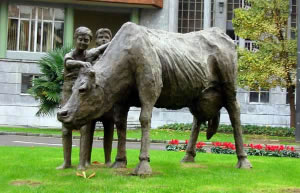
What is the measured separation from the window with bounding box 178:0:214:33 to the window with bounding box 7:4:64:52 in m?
8.99

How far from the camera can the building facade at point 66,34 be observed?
112 ft

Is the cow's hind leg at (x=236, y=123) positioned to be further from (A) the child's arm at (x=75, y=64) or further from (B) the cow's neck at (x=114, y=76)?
(A) the child's arm at (x=75, y=64)

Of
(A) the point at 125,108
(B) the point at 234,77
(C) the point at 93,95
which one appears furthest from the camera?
(B) the point at 234,77

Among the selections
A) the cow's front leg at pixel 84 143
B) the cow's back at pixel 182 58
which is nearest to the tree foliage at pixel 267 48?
the cow's back at pixel 182 58

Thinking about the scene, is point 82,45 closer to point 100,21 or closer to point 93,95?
point 93,95

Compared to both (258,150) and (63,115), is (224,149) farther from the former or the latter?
(63,115)

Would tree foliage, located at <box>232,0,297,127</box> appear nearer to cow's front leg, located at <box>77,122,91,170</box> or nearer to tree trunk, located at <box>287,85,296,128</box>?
tree trunk, located at <box>287,85,296,128</box>

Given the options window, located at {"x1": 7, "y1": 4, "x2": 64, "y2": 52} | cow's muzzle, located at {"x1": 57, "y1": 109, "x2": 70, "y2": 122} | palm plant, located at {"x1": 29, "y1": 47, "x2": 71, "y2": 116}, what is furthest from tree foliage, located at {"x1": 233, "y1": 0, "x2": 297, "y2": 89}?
cow's muzzle, located at {"x1": 57, "y1": 109, "x2": 70, "y2": 122}

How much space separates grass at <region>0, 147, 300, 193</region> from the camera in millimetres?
7504

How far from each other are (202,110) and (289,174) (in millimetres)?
2172

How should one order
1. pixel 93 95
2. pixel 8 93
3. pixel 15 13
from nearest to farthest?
pixel 93 95
pixel 8 93
pixel 15 13

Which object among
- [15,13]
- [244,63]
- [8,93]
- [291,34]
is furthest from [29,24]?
[291,34]

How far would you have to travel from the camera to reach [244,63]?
2900cm

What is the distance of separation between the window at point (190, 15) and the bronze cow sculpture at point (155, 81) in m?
27.3
